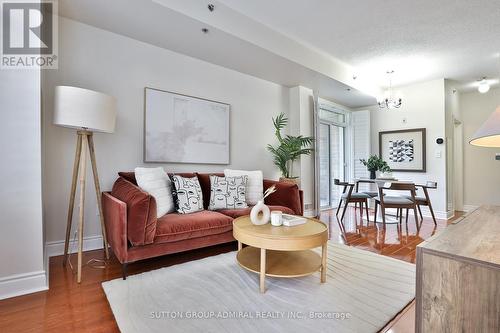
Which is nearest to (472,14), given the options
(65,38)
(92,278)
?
(65,38)

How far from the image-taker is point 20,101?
1841mm

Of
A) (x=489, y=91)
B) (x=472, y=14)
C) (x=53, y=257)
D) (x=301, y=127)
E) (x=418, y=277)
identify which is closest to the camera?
(x=418, y=277)

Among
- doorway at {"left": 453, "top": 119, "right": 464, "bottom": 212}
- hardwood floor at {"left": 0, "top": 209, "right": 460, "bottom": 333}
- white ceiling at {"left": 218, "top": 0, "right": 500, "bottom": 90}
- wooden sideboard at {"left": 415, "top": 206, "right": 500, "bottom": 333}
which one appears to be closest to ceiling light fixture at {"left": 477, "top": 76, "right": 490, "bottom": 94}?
white ceiling at {"left": 218, "top": 0, "right": 500, "bottom": 90}

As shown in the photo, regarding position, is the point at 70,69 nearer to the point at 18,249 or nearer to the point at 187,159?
the point at 187,159

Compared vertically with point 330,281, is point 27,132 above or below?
above

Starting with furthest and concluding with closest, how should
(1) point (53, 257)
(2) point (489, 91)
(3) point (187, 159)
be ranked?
(2) point (489, 91) → (3) point (187, 159) → (1) point (53, 257)

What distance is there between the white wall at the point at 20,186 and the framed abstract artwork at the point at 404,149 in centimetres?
603

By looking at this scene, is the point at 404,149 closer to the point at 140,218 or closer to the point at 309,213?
the point at 309,213

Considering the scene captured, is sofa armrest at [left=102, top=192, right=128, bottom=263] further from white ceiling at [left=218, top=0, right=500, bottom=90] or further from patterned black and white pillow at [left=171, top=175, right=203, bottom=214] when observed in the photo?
white ceiling at [left=218, top=0, right=500, bottom=90]

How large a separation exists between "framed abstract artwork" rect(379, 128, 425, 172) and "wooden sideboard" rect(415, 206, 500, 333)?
490 centimetres

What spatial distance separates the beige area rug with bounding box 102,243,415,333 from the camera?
1453 millimetres

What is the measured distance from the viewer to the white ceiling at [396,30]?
277 cm

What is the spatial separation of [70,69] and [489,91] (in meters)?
7.54

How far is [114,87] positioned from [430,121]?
18.4 ft
